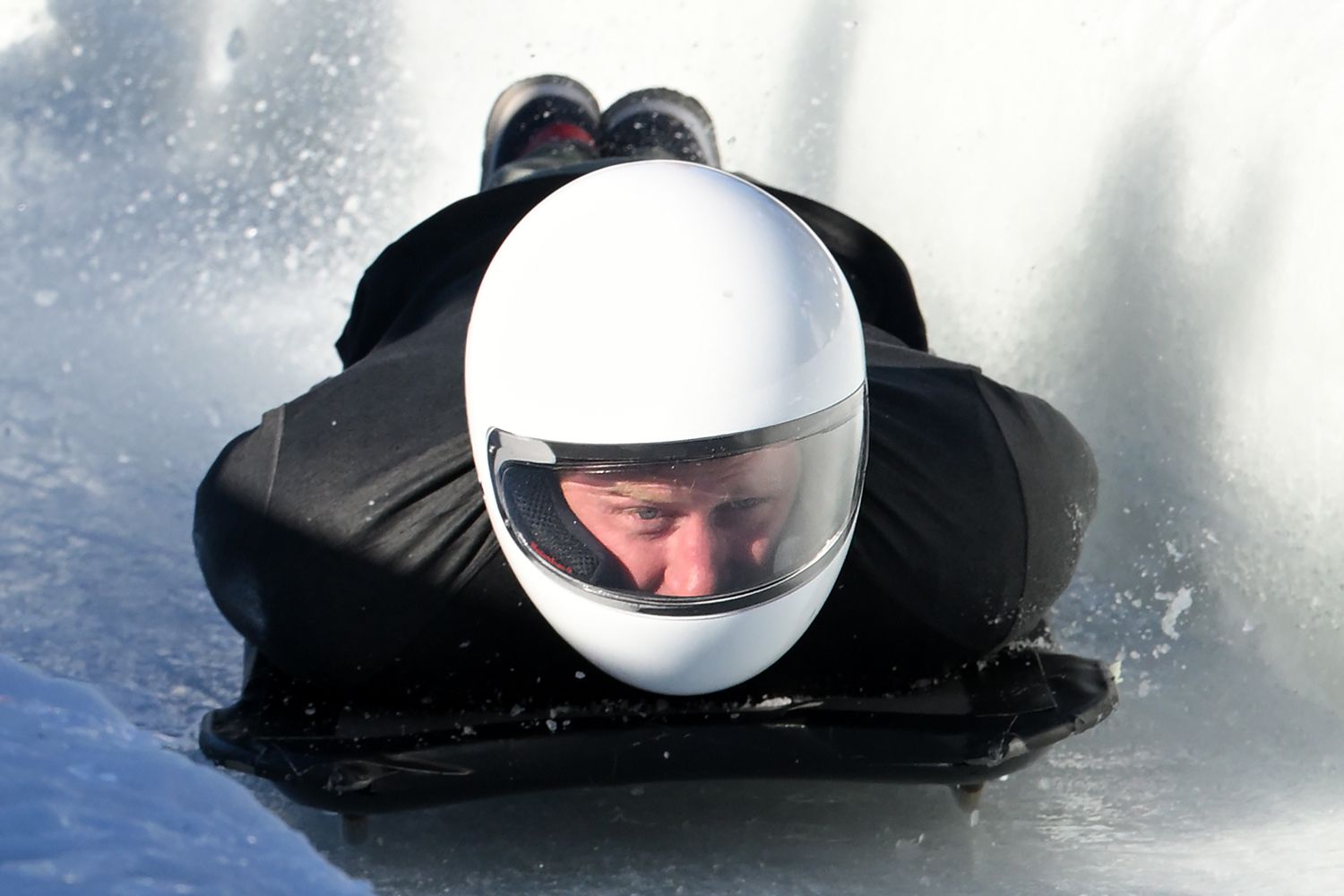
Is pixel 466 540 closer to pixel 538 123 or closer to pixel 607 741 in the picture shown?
pixel 607 741

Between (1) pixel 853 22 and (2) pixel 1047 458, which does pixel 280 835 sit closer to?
(2) pixel 1047 458

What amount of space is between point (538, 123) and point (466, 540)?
165 cm

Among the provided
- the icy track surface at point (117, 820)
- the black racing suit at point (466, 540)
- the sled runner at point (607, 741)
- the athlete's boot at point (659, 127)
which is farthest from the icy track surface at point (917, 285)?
the athlete's boot at point (659, 127)

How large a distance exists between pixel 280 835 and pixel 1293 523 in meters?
1.69

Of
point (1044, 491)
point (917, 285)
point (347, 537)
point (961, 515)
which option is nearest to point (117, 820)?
point (347, 537)

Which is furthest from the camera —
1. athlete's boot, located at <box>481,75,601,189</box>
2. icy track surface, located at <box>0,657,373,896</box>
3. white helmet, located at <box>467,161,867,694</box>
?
athlete's boot, located at <box>481,75,601,189</box>

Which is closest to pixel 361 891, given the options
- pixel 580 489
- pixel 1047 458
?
pixel 580 489

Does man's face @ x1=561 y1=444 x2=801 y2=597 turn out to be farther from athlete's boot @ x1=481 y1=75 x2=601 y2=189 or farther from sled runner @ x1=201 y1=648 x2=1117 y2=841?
athlete's boot @ x1=481 y1=75 x2=601 y2=189

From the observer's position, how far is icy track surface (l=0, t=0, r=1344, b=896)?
5.97 ft

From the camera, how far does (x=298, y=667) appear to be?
1796mm

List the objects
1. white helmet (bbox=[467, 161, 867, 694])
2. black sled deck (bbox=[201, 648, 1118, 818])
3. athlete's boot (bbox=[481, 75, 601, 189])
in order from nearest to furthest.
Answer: white helmet (bbox=[467, 161, 867, 694]) < black sled deck (bbox=[201, 648, 1118, 818]) < athlete's boot (bbox=[481, 75, 601, 189])

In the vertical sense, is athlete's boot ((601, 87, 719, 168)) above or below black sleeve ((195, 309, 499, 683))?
above

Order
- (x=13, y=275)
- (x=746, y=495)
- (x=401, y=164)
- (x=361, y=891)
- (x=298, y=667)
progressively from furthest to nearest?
1. (x=401, y=164)
2. (x=13, y=275)
3. (x=298, y=667)
4. (x=746, y=495)
5. (x=361, y=891)

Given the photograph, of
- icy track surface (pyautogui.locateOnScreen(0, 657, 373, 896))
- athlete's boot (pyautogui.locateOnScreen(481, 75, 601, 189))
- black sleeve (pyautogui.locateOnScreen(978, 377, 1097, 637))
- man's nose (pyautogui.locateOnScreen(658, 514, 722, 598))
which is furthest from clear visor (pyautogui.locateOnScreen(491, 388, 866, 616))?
athlete's boot (pyautogui.locateOnScreen(481, 75, 601, 189))
